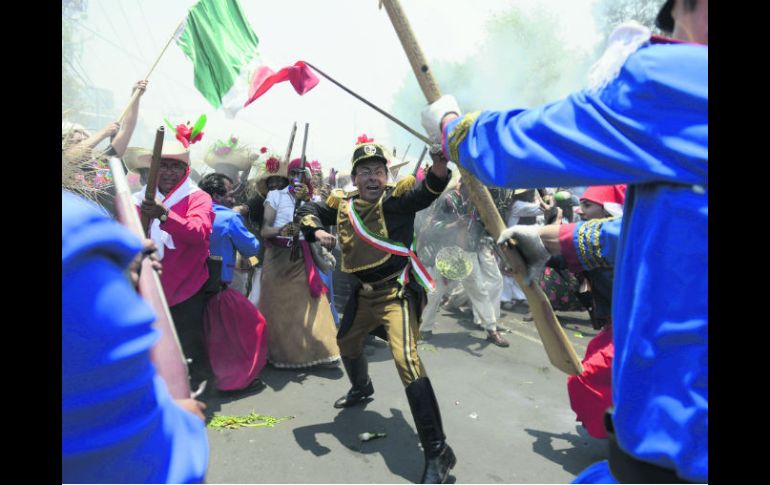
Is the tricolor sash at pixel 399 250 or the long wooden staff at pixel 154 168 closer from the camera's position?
the long wooden staff at pixel 154 168

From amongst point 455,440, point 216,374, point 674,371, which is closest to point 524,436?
point 455,440

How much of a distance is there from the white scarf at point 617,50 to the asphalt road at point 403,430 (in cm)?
260

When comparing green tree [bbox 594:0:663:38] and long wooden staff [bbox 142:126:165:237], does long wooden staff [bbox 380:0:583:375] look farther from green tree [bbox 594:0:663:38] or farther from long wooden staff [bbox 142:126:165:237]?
green tree [bbox 594:0:663:38]

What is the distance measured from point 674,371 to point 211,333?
386cm

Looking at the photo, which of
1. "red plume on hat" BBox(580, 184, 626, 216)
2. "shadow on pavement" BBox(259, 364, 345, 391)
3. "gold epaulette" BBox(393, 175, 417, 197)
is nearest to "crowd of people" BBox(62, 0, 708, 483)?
"gold epaulette" BBox(393, 175, 417, 197)

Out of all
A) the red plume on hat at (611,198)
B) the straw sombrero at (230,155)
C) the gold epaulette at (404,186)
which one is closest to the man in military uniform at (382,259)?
→ the gold epaulette at (404,186)

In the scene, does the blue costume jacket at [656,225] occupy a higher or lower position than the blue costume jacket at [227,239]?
higher

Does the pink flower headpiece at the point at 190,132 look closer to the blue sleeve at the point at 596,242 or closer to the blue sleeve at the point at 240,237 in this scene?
the blue sleeve at the point at 240,237

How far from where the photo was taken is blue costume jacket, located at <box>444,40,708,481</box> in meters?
1.14

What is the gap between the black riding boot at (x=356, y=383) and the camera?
4074 mm

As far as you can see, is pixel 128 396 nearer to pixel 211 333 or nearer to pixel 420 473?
pixel 420 473

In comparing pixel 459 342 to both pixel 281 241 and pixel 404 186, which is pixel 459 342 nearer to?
pixel 281 241

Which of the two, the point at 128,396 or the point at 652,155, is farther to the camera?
the point at 652,155
